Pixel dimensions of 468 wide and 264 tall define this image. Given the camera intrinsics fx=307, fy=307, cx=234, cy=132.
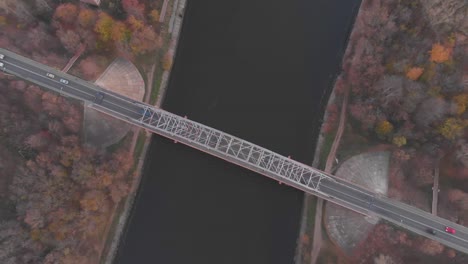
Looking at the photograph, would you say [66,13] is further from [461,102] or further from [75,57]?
[461,102]

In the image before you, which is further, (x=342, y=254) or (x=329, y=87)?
(x=329, y=87)

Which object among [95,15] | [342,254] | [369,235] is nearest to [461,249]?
[369,235]

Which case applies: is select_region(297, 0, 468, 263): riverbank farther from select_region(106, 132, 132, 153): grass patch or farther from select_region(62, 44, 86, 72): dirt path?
select_region(62, 44, 86, 72): dirt path

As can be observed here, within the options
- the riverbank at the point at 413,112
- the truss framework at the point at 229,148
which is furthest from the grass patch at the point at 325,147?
the truss framework at the point at 229,148

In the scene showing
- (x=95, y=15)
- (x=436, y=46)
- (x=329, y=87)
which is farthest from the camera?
(x=329, y=87)

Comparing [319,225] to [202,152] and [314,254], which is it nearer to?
[314,254]

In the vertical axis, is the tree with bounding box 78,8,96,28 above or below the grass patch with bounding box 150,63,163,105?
above

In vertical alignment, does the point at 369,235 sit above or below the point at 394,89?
below

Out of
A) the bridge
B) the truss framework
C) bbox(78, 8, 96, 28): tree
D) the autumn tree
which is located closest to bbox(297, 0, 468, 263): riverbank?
the bridge
